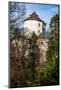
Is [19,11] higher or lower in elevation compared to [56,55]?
higher

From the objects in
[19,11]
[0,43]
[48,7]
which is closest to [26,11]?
[19,11]

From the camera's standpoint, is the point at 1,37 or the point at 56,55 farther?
the point at 56,55

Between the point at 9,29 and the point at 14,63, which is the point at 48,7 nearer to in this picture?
the point at 9,29

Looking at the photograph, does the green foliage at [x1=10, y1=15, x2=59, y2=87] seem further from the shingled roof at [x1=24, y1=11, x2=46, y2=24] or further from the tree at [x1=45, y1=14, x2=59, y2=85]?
the shingled roof at [x1=24, y1=11, x2=46, y2=24]

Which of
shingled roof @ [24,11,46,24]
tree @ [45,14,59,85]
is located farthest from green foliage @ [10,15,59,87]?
shingled roof @ [24,11,46,24]

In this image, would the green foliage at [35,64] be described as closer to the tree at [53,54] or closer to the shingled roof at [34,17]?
the tree at [53,54]

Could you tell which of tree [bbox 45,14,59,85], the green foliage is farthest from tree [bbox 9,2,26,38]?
tree [bbox 45,14,59,85]

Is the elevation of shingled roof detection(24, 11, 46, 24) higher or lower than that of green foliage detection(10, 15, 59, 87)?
higher

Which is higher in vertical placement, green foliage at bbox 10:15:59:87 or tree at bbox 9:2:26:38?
tree at bbox 9:2:26:38

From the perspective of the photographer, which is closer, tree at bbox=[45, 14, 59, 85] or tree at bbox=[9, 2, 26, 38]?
tree at bbox=[9, 2, 26, 38]

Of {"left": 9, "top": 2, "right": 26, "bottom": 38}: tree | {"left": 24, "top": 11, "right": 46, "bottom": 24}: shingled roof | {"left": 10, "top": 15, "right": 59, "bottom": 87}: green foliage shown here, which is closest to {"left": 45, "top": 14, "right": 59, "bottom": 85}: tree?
{"left": 10, "top": 15, "right": 59, "bottom": 87}: green foliage

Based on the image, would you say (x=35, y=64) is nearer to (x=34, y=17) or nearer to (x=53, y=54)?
(x=53, y=54)

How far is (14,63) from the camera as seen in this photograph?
7.35 feet

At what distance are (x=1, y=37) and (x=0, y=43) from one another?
6 cm
